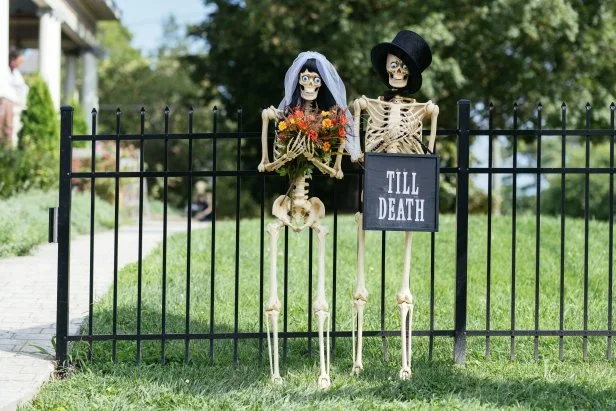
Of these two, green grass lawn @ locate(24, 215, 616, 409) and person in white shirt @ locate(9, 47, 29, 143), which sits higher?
person in white shirt @ locate(9, 47, 29, 143)

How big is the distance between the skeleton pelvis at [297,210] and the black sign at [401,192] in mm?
309

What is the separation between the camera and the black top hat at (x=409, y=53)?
5363 millimetres

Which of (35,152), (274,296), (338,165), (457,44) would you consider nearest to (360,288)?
(274,296)

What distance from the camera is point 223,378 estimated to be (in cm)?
538

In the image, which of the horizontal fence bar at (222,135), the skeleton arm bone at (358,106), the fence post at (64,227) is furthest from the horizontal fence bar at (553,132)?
the fence post at (64,227)

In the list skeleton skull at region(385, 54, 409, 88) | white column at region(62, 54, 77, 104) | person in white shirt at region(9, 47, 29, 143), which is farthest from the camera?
white column at region(62, 54, 77, 104)

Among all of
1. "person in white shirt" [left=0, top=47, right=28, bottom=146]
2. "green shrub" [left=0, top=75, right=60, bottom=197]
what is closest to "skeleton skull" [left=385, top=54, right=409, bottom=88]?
"green shrub" [left=0, top=75, right=60, bottom=197]

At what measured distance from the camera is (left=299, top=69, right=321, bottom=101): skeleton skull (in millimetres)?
5246

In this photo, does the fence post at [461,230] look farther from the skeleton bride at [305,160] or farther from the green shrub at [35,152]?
the green shrub at [35,152]

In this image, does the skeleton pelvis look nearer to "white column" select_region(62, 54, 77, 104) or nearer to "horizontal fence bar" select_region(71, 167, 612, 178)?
"horizontal fence bar" select_region(71, 167, 612, 178)

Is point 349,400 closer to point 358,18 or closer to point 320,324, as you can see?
point 320,324

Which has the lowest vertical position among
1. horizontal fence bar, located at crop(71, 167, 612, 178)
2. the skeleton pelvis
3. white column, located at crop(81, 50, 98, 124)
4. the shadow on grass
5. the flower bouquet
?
the shadow on grass

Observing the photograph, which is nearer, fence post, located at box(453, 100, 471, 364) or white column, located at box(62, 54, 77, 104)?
fence post, located at box(453, 100, 471, 364)

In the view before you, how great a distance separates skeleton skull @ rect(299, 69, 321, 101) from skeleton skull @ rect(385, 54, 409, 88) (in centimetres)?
50
